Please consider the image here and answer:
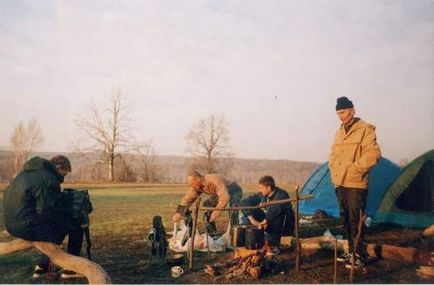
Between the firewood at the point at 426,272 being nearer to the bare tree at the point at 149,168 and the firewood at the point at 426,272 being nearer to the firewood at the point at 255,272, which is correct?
the firewood at the point at 255,272

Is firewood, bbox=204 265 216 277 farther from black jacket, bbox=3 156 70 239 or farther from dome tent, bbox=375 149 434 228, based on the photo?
dome tent, bbox=375 149 434 228

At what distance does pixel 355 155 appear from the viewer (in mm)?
5672

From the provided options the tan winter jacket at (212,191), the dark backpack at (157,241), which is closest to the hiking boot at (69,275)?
the dark backpack at (157,241)

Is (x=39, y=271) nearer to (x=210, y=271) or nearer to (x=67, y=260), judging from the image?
(x=67, y=260)

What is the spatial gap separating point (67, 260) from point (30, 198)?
0.77m

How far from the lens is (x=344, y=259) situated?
18.1 ft

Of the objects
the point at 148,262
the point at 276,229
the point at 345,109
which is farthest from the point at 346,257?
the point at 148,262

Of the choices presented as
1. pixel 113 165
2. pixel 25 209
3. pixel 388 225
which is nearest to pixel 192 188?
pixel 25 209

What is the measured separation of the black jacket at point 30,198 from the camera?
461 cm

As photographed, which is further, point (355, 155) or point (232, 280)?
point (355, 155)

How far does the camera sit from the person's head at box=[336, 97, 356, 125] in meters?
5.69

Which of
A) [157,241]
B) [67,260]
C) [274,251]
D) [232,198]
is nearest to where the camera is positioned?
[67,260]

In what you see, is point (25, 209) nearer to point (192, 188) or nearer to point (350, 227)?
point (192, 188)

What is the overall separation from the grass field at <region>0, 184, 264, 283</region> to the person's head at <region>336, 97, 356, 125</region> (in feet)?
8.80
